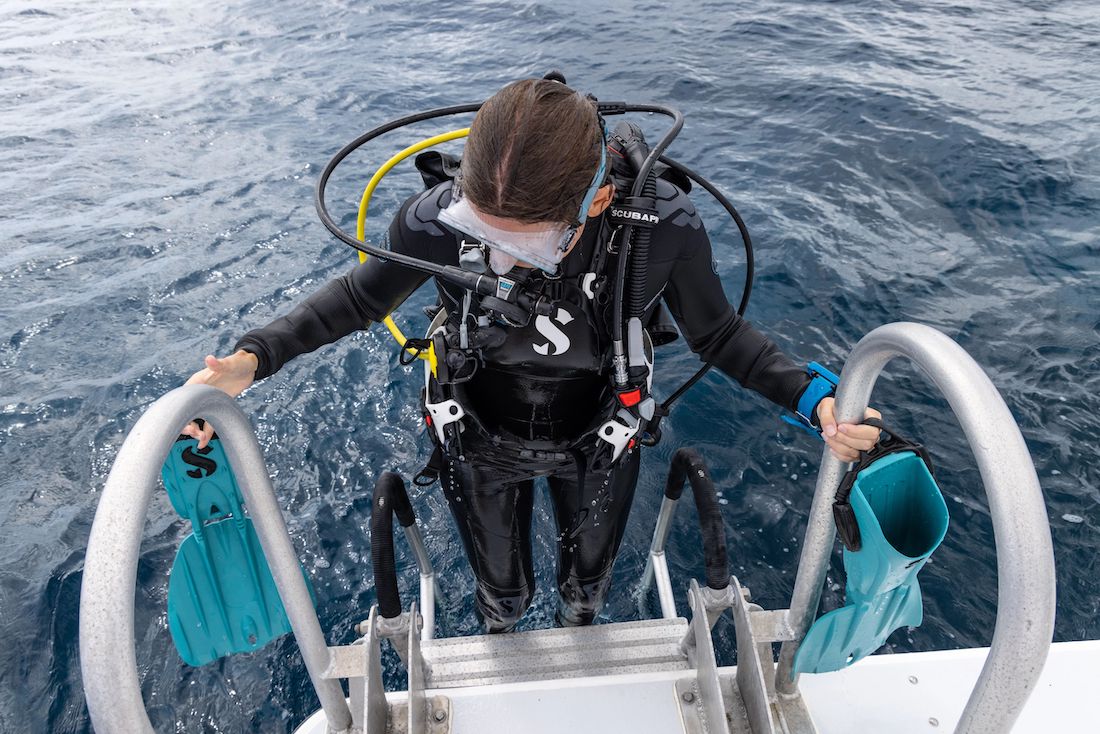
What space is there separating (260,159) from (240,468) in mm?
7043

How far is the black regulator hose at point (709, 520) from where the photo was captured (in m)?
1.94

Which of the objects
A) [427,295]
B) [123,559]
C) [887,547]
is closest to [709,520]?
[887,547]

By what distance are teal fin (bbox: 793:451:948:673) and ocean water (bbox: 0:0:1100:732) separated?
1701 mm

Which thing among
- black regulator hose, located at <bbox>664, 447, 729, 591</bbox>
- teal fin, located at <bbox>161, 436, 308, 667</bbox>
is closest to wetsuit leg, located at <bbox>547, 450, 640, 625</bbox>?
black regulator hose, located at <bbox>664, 447, 729, 591</bbox>

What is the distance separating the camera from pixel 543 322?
2004mm

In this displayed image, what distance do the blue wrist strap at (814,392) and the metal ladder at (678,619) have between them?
0.20 metres

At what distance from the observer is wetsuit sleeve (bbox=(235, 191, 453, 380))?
204 centimetres

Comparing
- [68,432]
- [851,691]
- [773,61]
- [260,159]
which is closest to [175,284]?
[68,432]

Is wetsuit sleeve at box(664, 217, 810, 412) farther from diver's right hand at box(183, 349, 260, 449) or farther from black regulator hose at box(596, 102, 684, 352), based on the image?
diver's right hand at box(183, 349, 260, 449)

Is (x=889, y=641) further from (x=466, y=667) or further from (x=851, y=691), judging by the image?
(x=466, y=667)

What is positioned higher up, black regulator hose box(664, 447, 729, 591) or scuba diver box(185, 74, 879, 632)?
scuba diver box(185, 74, 879, 632)

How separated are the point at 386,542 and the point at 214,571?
0.48 m

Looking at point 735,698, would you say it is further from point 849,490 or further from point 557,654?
point 849,490

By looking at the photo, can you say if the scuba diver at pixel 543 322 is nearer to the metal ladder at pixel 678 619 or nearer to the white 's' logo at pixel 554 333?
the white 's' logo at pixel 554 333
